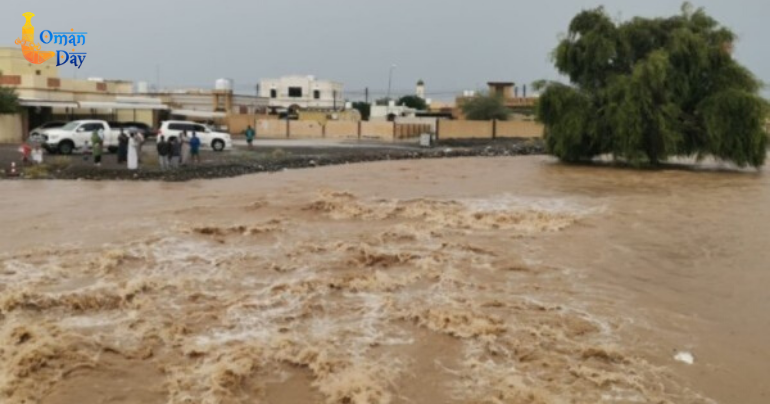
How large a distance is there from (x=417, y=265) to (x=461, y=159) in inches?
954

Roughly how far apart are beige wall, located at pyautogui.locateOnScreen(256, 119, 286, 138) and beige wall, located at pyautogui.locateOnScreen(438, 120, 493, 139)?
1178 cm

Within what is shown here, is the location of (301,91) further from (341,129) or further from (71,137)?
(71,137)

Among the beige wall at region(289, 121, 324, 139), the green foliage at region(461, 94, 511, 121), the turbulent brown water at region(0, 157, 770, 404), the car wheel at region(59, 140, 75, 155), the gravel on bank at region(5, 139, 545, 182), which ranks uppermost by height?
the green foliage at region(461, 94, 511, 121)

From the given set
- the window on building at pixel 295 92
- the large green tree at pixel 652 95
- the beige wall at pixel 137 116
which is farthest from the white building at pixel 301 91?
the large green tree at pixel 652 95

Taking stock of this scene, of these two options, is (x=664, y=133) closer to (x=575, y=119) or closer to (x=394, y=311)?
(x=575, y=119)

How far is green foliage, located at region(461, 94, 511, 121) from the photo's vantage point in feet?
196

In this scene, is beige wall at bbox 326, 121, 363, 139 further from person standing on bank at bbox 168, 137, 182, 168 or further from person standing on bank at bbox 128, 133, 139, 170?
person standing on bank at bbox 128, 133, 139, 170

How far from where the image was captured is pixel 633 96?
96.8ft

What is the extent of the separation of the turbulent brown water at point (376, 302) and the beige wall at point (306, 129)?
3647 cm

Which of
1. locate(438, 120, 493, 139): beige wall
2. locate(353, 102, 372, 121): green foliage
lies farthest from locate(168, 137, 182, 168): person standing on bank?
locate(353, 102, 372, 121): green foliage

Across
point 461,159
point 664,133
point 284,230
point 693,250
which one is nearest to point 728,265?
point 693,250

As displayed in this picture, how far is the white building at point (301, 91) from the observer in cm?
8561

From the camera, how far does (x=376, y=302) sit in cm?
934

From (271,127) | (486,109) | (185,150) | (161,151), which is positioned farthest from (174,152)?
(486,109)
